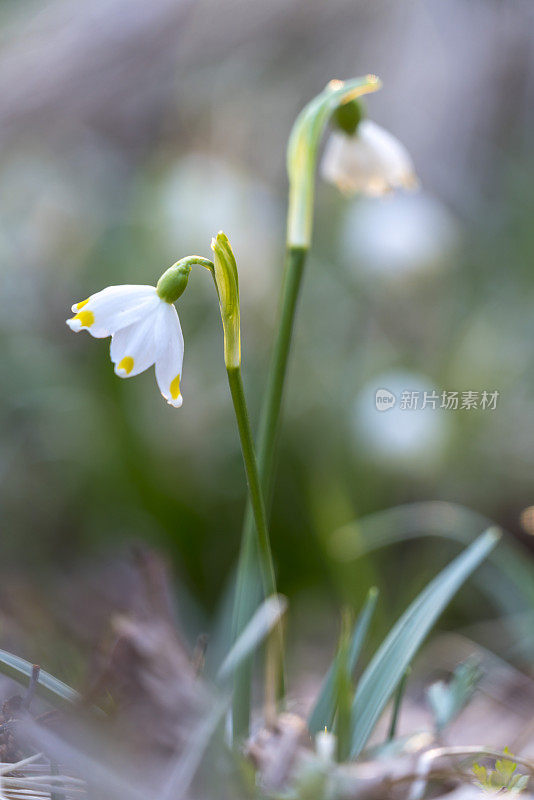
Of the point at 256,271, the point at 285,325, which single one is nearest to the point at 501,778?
the point at 285,325

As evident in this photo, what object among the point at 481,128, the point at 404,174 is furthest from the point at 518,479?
the point at 481,128

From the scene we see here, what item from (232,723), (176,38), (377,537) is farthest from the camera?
(176,38)

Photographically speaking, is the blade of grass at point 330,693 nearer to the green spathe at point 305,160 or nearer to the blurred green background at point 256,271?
the green spathe at point 305,160

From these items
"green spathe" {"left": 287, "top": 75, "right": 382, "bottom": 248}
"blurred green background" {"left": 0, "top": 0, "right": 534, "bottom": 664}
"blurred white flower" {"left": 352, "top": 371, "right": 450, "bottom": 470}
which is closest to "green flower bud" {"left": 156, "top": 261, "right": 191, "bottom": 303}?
"green spathe" {"left": 287, "top": 75, "right": 382, "bottom": 248}

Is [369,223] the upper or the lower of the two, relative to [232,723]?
upper

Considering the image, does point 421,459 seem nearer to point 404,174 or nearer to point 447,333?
point 447,333

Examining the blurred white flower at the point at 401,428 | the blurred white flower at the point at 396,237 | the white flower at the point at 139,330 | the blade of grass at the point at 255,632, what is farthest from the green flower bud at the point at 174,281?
the blurred white flower at the point at 396,237
